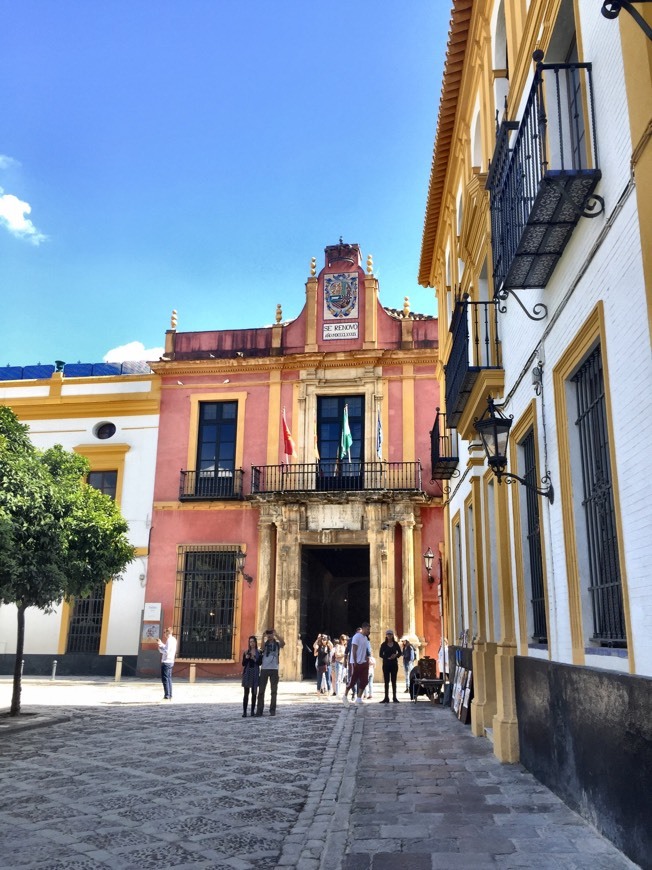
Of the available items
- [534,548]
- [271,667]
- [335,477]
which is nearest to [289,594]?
[335,477]

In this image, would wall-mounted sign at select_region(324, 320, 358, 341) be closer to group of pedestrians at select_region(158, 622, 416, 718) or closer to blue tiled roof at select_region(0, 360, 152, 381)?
blue tiled roof at select_region(0, 360, 152, 381)

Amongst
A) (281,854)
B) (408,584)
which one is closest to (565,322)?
(281,854)

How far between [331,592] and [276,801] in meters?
20.1

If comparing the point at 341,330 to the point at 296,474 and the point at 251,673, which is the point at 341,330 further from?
the point at 251,673

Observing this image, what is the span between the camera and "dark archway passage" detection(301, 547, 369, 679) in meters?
21.4

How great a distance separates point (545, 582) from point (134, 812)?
387 centimetres

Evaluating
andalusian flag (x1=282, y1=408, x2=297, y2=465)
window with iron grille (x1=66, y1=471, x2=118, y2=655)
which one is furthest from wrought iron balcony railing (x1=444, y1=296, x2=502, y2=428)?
window with iron grille (x1=66, y1=471, x2=118, y2=655)

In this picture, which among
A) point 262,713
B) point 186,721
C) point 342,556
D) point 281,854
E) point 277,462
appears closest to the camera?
point 281,854

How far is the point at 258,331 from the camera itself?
23078 millimetres

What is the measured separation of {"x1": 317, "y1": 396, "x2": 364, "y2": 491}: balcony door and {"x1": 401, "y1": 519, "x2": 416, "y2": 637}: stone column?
1800 mm

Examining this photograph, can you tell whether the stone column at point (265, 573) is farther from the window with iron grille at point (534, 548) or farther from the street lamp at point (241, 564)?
the window with iron grille at point (534, 548)

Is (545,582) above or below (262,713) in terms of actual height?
above

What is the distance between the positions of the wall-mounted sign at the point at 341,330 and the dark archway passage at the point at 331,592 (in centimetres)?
604

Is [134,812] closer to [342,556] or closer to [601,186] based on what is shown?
[601,186]
